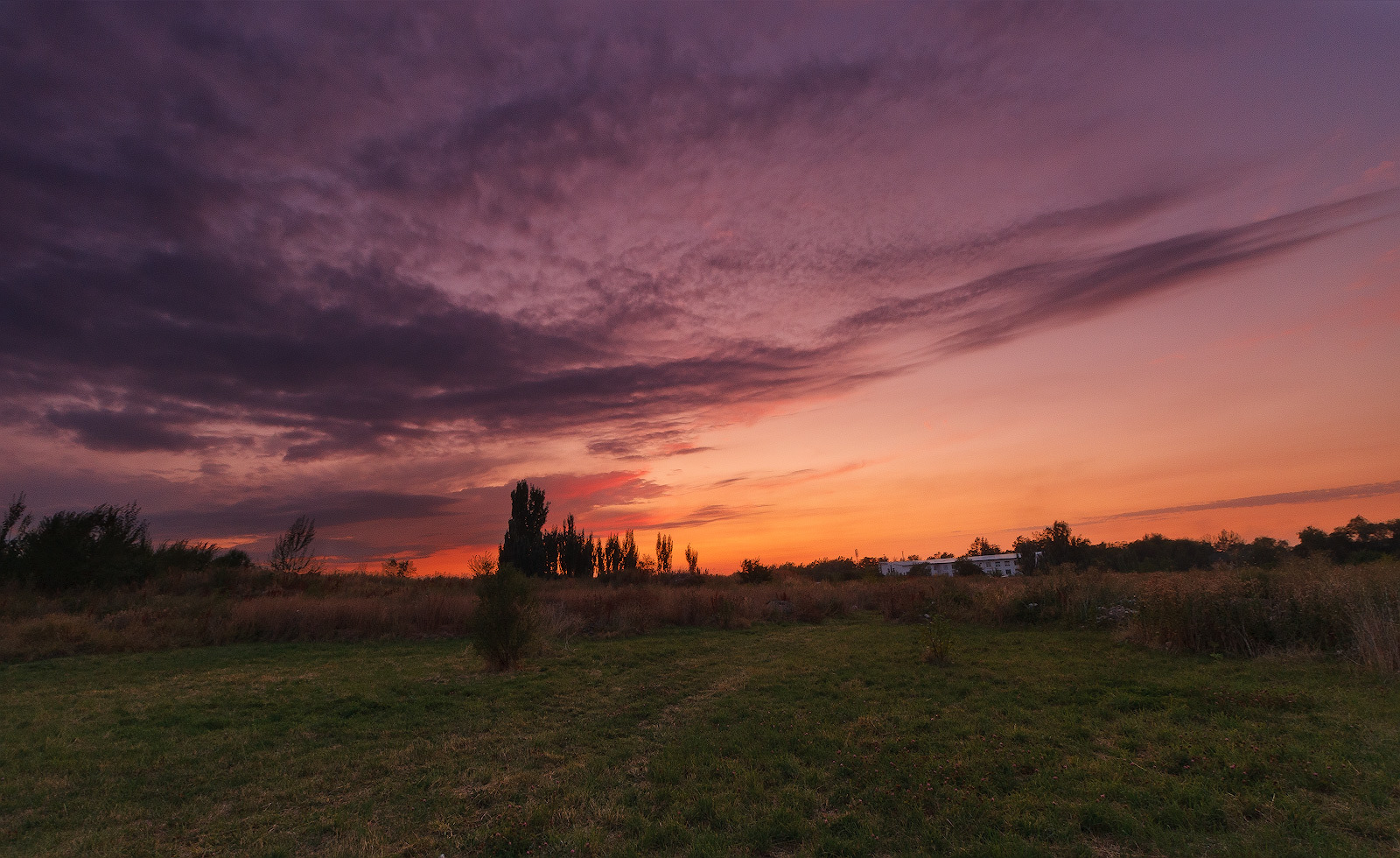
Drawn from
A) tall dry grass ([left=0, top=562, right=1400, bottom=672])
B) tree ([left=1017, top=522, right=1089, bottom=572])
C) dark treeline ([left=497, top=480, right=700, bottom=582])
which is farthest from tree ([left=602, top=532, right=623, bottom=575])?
tree ([left=1017, top=522, right=1089, bottom=572])

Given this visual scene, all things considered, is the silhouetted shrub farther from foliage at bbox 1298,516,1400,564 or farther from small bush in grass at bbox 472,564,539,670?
foliage at bbox 1298,516,1400,564

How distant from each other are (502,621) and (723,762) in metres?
8.88

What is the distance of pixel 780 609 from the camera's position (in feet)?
93.3

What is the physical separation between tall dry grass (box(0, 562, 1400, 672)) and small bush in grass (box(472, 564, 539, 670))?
69.9 inches

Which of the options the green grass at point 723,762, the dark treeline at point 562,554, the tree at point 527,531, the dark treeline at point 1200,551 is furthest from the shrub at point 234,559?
the dark treeline at point 1200,551

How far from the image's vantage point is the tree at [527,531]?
162 feet

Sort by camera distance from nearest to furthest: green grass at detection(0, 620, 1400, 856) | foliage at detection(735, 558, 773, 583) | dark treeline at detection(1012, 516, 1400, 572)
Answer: green grass at detection(0, 620, 1400, 856)
dark treeline at detection(1012, 516, 1400, 572)
foliage at detection(735, 558, 773, 583)

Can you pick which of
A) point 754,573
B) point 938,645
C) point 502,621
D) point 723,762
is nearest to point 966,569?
point 754,573

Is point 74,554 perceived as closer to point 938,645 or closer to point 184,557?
point 184,557

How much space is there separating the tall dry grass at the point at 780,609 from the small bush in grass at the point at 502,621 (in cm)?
178

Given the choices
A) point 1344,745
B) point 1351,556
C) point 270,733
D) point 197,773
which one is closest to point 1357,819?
point 1344,745

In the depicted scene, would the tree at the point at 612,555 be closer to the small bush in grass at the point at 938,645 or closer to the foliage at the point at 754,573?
the foliage at the point at 754,573

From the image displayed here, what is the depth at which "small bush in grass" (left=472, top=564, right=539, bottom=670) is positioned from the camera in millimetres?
14672

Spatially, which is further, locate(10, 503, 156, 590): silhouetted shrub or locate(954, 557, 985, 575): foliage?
locate(954, 557, 985, 575): foliage
